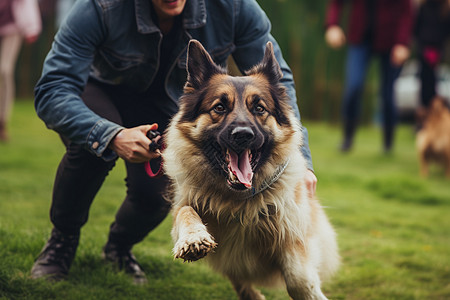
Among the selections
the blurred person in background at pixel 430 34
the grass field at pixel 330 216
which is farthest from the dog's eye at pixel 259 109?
the blurred person in background at pixel 430 34

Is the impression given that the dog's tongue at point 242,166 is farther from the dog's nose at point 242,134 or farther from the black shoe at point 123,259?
the black shoe at point 123,259

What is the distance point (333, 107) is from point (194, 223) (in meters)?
10.9

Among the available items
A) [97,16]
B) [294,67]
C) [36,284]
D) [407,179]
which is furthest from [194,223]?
[294,67]

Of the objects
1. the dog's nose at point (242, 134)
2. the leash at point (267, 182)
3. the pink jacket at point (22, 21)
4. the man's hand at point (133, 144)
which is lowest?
the pink jacket at point (22, 21)

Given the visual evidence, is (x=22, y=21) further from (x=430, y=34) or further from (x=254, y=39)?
(x=430, y=34)

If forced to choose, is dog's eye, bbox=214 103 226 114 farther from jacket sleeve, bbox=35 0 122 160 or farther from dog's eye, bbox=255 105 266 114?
jacket sleeve, bbox=35 0 122 160

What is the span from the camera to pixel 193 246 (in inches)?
85.0

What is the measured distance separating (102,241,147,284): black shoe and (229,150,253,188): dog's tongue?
114cm

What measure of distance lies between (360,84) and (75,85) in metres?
5.33

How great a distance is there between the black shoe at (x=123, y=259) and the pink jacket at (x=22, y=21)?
14.6 feet

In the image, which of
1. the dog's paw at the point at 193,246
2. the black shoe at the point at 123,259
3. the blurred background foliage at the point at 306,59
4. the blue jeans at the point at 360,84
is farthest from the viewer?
the blurred background foliage at the point at 306,59

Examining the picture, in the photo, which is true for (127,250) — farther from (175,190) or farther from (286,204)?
(286,204)

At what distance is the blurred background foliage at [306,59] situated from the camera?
1158 cm

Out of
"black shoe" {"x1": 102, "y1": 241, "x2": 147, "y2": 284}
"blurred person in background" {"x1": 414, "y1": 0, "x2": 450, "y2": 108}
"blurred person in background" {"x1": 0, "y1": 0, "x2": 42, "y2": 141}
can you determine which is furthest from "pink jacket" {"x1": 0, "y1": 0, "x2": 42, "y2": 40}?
"blurred person in background" {"x1": 414, "y1": 0, "x2": 450, "y2": 108}
